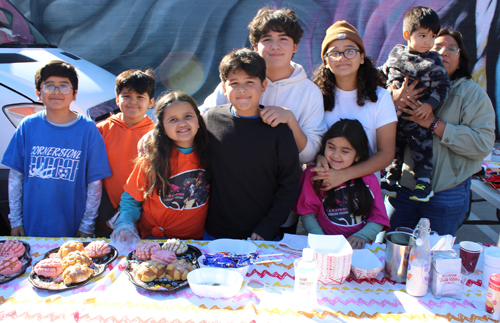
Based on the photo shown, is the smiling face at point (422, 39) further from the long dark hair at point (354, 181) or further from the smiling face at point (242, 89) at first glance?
the smiling face at point (242, 89)

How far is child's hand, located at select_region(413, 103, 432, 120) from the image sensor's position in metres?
2.45

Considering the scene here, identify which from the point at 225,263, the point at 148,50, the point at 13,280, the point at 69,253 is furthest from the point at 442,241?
the point at 148,50

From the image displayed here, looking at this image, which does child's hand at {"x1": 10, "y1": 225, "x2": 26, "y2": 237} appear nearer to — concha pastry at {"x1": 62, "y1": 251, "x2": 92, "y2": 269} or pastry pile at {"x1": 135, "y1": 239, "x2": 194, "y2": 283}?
concha pastry at {"x1": 62, "y1": 251, "x2": 92, "y2": 269}

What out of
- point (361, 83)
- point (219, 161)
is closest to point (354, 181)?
point (361, 83)

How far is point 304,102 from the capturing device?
2.37m

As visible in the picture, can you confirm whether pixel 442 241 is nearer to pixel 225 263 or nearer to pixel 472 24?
pixel 225 263

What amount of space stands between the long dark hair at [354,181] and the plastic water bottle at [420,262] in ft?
2.24

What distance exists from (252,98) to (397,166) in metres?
1.47

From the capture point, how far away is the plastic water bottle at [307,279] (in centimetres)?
145

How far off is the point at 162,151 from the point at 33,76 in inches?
75.7

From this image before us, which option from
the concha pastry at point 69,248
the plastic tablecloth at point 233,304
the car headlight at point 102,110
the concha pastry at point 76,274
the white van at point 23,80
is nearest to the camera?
the plastic tablecloth at point 233,304

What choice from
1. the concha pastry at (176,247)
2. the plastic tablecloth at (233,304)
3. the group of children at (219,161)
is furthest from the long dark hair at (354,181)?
the concha pastry at (176,247)

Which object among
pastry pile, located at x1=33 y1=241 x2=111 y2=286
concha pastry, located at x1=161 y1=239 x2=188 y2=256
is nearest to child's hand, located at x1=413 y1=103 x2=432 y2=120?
concha pastry, located at x1=161 y1=239 x2=188 y2=256

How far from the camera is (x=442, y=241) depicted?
5.35 ft
